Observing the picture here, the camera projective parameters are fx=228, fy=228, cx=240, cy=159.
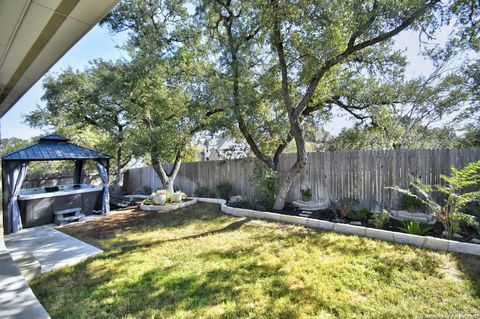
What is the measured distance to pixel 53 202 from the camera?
684cm

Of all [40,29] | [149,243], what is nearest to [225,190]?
[149,243]

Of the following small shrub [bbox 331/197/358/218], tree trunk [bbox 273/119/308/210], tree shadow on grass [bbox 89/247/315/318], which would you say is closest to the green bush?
tree trunk [bbox 273/119/308/210]

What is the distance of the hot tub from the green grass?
392 cm

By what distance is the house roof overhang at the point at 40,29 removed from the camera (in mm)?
1487

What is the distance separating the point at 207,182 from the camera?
30.3ft

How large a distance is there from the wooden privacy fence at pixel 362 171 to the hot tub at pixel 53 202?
15.0 ft

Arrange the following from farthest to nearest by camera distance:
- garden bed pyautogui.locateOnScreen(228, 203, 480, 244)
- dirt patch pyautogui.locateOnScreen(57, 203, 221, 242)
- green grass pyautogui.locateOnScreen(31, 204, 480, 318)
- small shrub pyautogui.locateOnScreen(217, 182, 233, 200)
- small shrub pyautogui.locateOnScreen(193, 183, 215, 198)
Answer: small shrub pyautogui.locateOnScreen(193, 183, 215, 198) → small shrub pyautogui.locateOnScreen(217, 182, 233, 200) → dirt patch pyautogui.locateOnScreen(57, 203, 221, 242) → garden bed pyautogui.locateOnScreen(228, 203, 480, 244) → green grass pyautogui.locateOnScreen(31, 204, 480, 318)

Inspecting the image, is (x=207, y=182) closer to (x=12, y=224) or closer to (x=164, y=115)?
(x=164, y=115)

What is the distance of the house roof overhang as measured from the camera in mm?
1487

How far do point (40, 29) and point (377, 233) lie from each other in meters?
5.12

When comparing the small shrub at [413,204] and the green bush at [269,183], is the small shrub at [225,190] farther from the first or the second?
the small shrub at [413,204]

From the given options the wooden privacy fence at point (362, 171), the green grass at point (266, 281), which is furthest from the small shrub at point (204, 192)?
the green grass at point (266, 281)

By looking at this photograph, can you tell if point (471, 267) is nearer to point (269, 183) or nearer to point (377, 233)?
point (377, 233)

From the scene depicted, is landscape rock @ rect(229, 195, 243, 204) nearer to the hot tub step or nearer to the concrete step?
the hot tub step
